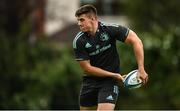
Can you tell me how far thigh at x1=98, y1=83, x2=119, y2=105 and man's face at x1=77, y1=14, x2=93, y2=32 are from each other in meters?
0.92

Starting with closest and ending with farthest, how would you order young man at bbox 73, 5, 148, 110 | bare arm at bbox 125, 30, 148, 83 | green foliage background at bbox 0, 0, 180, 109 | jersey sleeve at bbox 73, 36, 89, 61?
1. bare arm at bbox 125, 30, 148, 83
2. young man at bbox 73, 5, 148, 110
3. jersey sleeve at bbox 73, 36, 89, 61
4. green foliage background at bbox 0, 0, 180, 109

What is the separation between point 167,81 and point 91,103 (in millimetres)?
10947

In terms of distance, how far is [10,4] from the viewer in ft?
83.4

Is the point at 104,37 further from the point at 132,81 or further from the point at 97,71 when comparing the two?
the point at 132,81

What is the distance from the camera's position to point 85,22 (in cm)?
1116

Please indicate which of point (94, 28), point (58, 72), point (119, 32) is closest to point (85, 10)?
point (94, 28)

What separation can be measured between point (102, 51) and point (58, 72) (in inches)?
427

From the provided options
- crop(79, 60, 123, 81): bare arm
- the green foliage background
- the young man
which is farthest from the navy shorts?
the green foliage background

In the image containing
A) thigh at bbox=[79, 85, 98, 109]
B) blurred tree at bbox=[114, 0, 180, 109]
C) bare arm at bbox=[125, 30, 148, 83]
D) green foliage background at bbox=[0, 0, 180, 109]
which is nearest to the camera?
bare arm at bbox=[125, 30, 148, 83]

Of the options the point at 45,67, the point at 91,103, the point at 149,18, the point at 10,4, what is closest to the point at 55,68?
the point at 45,67

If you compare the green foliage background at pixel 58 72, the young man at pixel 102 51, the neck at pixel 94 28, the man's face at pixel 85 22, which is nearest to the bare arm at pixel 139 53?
A: the young man at pixel 102 51

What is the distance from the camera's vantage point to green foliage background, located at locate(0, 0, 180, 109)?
21.2m

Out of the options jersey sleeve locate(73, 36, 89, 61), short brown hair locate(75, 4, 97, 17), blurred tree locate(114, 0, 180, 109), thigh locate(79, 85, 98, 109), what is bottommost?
blurred tree locate(114, 0, 180, 109)

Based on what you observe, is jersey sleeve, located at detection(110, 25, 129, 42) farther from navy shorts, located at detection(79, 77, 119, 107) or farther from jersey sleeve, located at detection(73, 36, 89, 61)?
navy shorts, located at detection(79, 77, 119, 107)
